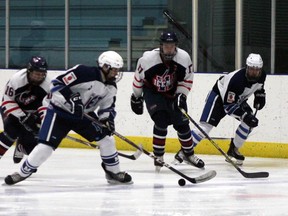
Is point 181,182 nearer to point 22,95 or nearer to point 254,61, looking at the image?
point 22,95

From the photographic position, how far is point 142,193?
686 cm

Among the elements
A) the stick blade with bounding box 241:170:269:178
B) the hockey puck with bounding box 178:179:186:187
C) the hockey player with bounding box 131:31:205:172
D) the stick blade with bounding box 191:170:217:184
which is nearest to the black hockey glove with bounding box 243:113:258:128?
the hockey player with bounding box 131:31:205:172

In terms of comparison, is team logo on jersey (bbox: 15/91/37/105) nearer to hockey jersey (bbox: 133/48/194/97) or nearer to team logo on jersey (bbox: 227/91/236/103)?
hockey jersey (bbox: 133/48/194/97)

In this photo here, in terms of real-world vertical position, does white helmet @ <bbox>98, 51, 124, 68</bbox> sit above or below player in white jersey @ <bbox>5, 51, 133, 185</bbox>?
above

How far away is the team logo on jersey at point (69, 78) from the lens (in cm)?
693

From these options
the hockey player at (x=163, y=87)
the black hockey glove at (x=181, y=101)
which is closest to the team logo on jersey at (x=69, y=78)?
the hockey player at (x=163, y=87)

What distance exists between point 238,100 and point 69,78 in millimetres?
2453

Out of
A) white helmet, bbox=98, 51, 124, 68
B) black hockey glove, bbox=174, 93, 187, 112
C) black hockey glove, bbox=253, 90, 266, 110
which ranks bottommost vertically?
black hockey glove, bbox=253, 90, 266, 110

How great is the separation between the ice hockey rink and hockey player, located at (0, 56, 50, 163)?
0.35 metres

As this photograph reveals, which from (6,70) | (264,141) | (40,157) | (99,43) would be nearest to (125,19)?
(99,43)

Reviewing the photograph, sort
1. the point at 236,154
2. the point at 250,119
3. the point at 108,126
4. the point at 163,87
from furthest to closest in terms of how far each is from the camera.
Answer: the point at 236,154 → the point at 250,119 → the point at 163,87 → the point at 108,126

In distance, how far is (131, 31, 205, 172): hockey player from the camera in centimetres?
829

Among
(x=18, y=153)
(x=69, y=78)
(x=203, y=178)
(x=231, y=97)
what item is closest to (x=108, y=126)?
(x=69, y=78)

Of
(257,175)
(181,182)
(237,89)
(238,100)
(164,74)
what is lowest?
(257,175)
